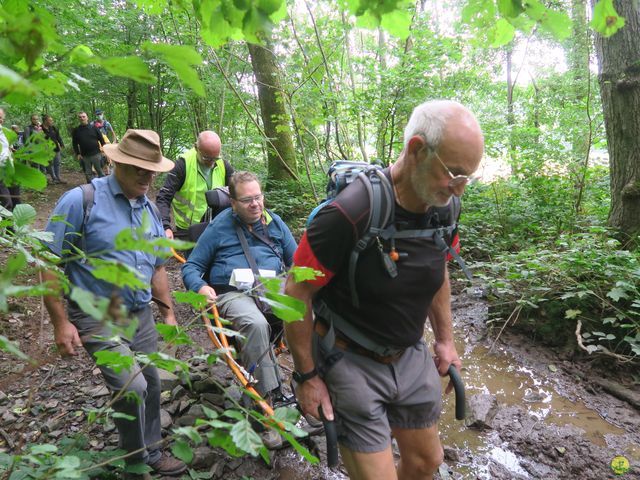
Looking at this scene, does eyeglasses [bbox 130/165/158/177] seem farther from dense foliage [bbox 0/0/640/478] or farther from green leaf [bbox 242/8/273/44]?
green leaf [bbox 242/8/273/44]

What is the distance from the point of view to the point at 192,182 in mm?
4855

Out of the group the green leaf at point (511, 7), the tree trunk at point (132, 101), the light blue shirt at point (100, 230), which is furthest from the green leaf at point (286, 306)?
the tree trunk at point (132, 101)

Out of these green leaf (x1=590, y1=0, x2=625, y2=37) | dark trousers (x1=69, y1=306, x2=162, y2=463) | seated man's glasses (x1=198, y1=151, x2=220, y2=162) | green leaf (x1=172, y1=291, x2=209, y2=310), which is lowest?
dark trousers (x1=69, y1=306, x2=162, y2=463)

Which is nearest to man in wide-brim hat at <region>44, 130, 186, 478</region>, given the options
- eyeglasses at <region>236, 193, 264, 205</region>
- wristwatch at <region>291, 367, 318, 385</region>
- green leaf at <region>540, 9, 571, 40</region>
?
eyeglasses at <region>236, 193, 264, 205</region>

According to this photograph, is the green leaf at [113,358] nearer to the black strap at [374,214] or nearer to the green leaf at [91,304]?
the green leaf at [91,304]

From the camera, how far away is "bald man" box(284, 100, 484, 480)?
1818 millimetres

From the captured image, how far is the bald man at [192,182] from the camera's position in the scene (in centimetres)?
476

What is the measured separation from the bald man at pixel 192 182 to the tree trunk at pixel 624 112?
483 centimetres

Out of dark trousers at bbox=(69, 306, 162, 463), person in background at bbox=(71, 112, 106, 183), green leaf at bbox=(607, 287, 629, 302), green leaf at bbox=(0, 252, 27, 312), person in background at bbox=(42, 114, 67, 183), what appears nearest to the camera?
green leaf at bbox=(0, 252, 27, 312)

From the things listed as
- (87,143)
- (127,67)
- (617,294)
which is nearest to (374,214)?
(127,67)

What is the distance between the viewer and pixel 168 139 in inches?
682

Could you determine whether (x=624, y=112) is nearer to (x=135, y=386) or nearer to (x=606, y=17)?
(x=606, y=17)

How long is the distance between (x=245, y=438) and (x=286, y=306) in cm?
37

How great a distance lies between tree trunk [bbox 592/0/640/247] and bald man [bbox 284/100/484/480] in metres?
4.07
